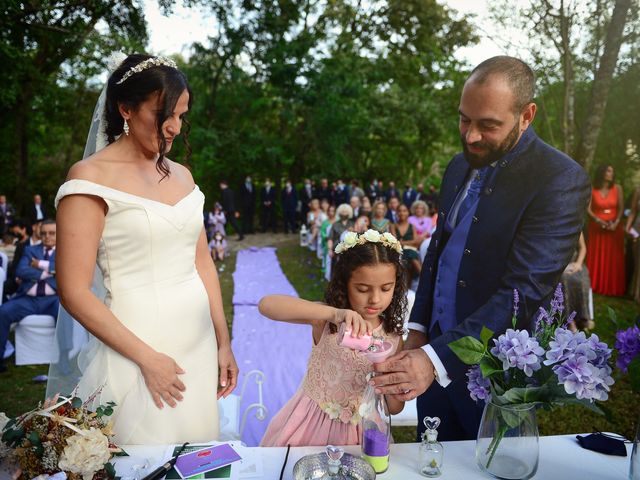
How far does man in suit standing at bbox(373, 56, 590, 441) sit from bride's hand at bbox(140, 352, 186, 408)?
0.80 m

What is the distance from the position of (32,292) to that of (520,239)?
4990 millimetres

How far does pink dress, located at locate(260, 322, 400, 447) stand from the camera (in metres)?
2.06

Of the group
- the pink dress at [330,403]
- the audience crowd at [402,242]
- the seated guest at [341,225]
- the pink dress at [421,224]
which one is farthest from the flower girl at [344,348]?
the seated guest at [341,225]

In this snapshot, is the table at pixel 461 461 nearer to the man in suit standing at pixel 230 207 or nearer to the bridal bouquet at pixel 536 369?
the bridal bouquet at pixel 536 369

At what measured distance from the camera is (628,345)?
1.32m

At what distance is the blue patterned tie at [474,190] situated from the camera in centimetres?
194

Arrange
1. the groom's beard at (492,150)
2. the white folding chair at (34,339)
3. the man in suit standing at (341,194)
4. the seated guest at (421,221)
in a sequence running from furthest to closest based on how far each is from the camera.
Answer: the man in suit standing at (341,194) < the seated guest at (421,221) < the white folding chair at (34,339) < the groom's beard at (492,150)

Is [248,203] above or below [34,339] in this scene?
above

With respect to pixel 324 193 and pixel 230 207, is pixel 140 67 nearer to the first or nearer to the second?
pixel 230 207

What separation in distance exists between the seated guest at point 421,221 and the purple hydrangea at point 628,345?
7.02 metres

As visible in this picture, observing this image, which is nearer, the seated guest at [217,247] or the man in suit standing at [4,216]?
the man in suit standing at [4,216]

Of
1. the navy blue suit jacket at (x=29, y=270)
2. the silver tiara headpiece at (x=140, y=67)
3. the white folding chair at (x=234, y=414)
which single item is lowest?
the white folding chair at (x=234, y=414)

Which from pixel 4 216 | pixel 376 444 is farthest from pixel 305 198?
pixel 376 444

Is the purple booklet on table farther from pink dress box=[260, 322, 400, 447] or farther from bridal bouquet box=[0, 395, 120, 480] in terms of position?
pink dress box=[260, 322, 400, 447]
